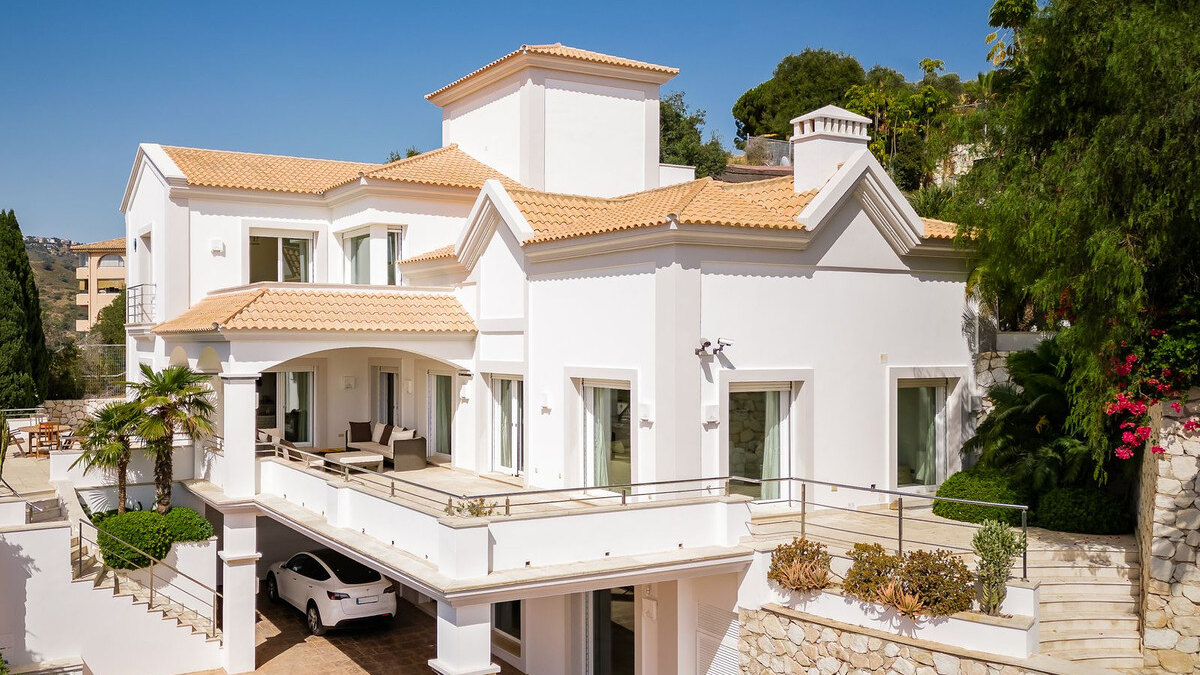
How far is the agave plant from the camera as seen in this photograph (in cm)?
1739

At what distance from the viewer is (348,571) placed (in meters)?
24.2

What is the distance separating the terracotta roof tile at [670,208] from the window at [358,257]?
25.7ft

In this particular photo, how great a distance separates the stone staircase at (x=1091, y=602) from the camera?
1400 cm

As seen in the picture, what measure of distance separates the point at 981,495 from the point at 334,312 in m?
13.7

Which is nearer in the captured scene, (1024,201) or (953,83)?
(1024,201)

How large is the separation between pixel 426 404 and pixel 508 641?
21.2 feet

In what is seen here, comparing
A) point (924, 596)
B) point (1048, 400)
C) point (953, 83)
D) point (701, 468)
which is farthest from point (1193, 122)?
point (953, 83)

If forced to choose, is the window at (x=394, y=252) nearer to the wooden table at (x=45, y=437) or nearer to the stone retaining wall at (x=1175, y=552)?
the wooden table at (x=45, y=437)

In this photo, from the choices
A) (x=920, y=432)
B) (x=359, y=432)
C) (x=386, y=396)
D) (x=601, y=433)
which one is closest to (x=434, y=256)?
(x=386, y=396)

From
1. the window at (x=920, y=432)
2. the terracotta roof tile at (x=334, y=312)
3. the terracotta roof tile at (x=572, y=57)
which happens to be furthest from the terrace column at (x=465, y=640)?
the terracotta roof tile at (x=572, y=57)

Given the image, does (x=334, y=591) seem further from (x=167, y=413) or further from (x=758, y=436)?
(x=758, y=436)

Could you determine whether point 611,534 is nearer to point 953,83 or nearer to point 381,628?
point 381,628

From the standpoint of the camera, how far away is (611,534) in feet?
48.8

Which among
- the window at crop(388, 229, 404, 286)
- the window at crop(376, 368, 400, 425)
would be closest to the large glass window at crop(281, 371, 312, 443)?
the window at crop(376, 368, 400, 425)
